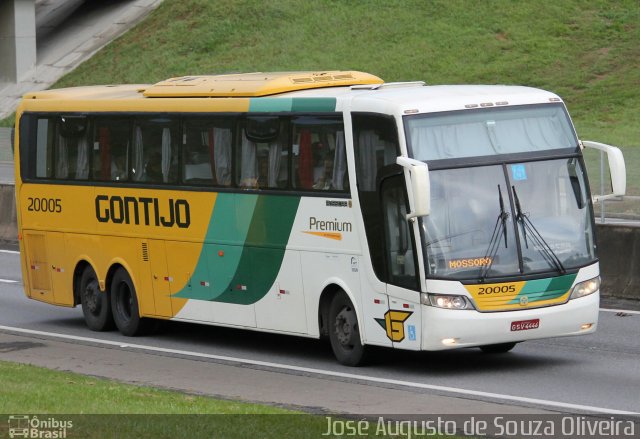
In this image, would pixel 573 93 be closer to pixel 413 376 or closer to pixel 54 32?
pixel 54 32

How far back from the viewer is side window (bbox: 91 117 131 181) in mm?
18578

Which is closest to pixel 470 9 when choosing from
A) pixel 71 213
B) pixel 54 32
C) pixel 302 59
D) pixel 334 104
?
pixel 302 59

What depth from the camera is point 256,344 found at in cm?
1766

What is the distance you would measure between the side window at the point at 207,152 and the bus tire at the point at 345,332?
2.34 metres

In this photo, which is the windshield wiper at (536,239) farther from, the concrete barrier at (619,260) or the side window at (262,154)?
the concrete barrier at (619,260)

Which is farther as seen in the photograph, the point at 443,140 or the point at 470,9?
the point at 470,9

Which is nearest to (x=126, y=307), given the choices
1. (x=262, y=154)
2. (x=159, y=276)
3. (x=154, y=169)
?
(x=159, y=276)

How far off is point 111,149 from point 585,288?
706cm

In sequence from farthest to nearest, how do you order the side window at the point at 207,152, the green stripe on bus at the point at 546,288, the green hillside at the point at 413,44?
1. the green hillside at the point at 413,44
2. the side window at the point at 207,152
3. the green stripe on bus at the point at 546,288

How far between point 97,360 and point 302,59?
3449 cm

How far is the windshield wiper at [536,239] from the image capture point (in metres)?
14.3

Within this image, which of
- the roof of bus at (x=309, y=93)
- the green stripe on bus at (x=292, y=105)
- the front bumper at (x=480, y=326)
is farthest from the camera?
the green stripe on bus at (x=292, y=105)

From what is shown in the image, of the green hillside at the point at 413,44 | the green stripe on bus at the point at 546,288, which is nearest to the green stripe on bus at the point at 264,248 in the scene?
the green stripe on bus at the point at 546,288

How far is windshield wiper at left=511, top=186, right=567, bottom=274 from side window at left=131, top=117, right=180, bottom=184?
5041 millimetres
